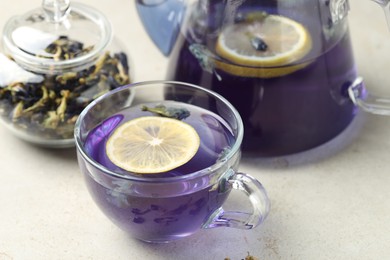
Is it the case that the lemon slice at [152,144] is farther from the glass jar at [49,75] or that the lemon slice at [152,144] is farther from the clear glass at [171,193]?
the glass jar at [49,75]

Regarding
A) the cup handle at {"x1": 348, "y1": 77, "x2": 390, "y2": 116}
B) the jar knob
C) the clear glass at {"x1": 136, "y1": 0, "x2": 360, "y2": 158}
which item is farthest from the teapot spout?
the cup handle at {"x1": 348, "y1": 77, "x2": 390, "y2": 116}

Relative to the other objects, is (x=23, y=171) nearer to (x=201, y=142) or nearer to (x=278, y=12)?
(x=201, y=142)

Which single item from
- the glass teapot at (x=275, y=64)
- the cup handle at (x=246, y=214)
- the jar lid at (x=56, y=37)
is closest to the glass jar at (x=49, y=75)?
the jar lid at (x=56, y=37)

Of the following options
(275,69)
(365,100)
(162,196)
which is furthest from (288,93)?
(162,196)

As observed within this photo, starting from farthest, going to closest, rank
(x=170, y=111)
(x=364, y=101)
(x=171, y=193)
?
(x=364, y=101)
(x=170, y=111)
(x=171, y=193)

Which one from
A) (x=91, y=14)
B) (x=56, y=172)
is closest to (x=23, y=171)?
(x=56, y=172)

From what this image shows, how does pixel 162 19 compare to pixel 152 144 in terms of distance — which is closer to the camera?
pixel 152 144

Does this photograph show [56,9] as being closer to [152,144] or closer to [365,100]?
[152,144]

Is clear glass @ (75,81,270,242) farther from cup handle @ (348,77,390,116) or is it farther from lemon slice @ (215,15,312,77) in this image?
cup handle @ (348,77,390,116)
